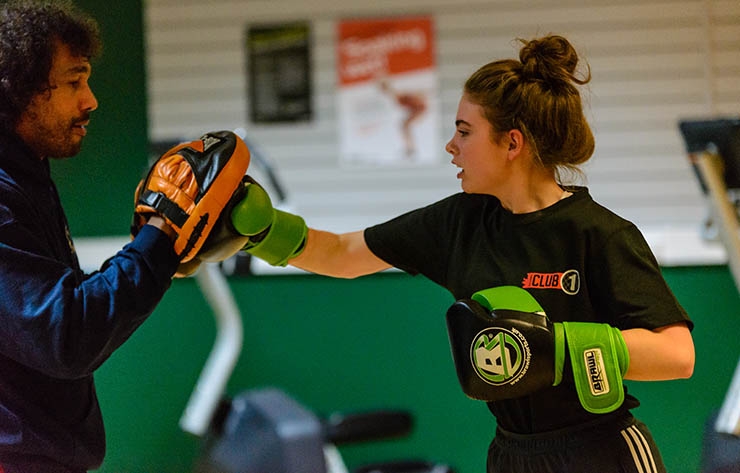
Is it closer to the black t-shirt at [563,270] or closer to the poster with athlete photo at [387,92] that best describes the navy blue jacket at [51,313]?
the black t-shirt at [563,270]

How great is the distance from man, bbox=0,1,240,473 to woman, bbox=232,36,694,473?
40cm

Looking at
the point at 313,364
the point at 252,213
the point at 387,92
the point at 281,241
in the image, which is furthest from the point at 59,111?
the point at 387,92

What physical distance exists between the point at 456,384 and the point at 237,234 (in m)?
1.99

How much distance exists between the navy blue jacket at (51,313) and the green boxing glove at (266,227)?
28cm

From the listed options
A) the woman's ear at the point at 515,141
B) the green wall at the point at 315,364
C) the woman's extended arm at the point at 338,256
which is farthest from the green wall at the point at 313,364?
the woman's ear at the point at 515,141

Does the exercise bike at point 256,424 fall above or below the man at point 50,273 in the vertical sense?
below

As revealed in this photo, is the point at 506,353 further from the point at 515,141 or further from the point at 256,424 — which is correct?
the point at 256,424

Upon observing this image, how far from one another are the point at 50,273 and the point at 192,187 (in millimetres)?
351

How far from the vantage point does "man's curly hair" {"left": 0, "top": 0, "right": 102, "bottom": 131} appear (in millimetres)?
1735

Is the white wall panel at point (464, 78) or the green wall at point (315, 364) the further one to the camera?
the white wall panel at point (464, 78)

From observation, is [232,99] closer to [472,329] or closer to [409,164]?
[409,164]

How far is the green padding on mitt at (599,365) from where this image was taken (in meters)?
1.68

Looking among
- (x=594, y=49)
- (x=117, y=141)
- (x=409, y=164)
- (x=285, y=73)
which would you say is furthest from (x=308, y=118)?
(x=594, y=49)

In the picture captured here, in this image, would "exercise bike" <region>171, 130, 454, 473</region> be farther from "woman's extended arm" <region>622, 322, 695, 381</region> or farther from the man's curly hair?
"woman's extended arm" <region>622, 322, 695, 381</region>
